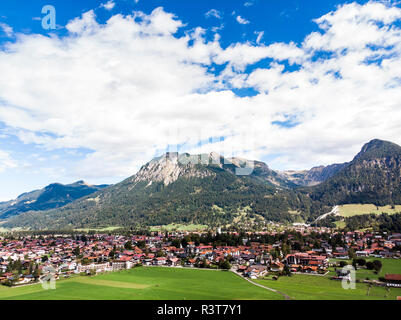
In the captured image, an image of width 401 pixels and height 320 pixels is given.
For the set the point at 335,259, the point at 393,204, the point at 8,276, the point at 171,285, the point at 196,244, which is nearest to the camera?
the point at 171,285

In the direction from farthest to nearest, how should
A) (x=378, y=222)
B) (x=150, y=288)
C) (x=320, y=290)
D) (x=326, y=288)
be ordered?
(x=378, y=222), (x=150, y=288), (x=326, y=288), (x=320, y=290)

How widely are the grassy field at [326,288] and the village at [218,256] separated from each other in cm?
508

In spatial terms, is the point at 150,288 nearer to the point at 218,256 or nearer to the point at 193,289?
the point at 193,289

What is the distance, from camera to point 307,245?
108 m

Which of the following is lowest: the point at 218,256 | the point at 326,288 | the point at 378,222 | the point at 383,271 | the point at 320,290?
the point at 218,256

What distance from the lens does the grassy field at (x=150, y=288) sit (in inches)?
1907

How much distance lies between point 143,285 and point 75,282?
16.7m

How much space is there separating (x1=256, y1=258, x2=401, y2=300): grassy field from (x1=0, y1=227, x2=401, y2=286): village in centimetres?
508

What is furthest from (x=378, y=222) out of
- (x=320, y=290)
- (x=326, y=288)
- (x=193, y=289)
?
(x=193, y=289)

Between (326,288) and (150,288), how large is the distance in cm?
3379

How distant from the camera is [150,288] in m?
55.2

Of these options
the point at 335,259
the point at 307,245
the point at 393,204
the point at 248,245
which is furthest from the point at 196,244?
the point at 393,204
